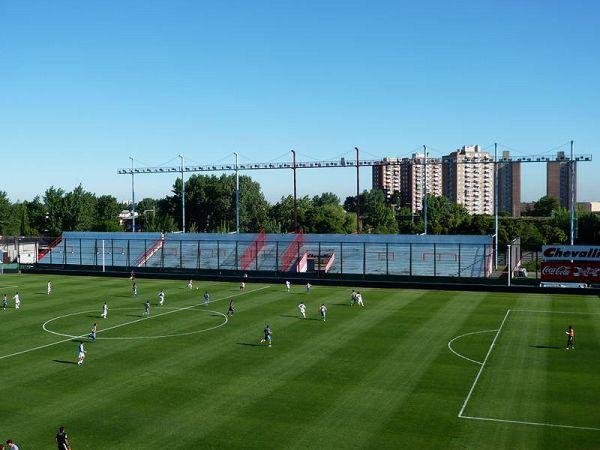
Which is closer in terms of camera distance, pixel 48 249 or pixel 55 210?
pixel 48 249

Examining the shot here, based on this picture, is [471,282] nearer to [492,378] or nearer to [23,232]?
[492,378]

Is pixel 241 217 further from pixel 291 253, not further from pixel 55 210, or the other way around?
pixel 291 253

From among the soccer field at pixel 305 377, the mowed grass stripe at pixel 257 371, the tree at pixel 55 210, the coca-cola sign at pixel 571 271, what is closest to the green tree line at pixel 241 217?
the tree at pixel 55 210

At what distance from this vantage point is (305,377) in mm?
30578

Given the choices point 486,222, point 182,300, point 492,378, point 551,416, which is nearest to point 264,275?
point 182,300

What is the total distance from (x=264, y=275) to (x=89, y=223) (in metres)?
60.7

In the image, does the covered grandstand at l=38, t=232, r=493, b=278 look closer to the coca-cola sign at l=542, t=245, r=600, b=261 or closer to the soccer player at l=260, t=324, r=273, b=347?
the coca-cola sign at l=542, t=245, r=600, b=261

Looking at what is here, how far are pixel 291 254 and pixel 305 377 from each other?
169 feet

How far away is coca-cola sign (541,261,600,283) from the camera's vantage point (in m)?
59.3

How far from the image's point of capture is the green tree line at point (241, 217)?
388 ft

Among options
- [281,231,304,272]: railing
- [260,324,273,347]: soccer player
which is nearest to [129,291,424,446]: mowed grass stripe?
[260,324,273,347]: soccer player

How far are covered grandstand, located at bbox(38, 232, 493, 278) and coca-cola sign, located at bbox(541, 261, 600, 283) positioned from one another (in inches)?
382

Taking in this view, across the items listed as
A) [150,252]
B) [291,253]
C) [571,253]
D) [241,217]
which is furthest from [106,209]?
[571,253]

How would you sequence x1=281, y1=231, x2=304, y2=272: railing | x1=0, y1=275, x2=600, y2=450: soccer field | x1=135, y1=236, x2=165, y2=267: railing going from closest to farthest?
x1=0, y1=275, x2=600, y2=450: soccer field < x1=281, y1=231, x2=304, y2=272: railing < x1=135, y1=236, x2=165, y2=267: railing
